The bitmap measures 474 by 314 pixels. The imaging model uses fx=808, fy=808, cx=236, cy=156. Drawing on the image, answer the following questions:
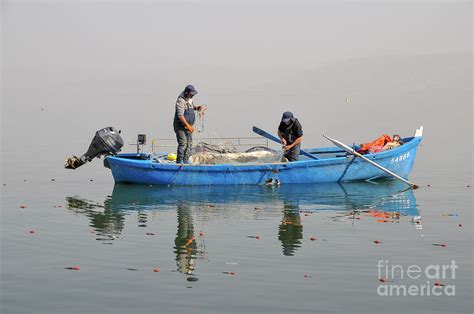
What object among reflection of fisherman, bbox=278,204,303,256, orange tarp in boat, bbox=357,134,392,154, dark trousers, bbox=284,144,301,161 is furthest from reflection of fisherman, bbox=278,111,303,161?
reflection of fisherman, bbox=278,204,303,256

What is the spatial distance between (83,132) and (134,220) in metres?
30.3

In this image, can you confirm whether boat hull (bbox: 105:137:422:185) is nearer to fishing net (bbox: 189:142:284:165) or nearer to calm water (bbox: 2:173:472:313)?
calm water (bbox: 2:173:472:313)

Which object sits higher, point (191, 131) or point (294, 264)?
point (191, 131)

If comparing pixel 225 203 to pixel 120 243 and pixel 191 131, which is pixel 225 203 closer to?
pixel 191 131

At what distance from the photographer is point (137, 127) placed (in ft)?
160

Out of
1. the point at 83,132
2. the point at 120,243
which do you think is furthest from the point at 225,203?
the point at 83,132

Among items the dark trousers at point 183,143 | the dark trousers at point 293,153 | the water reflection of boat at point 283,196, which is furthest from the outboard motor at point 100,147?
the dark trousers at point 293,153

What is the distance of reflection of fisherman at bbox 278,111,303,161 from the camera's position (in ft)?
66.0

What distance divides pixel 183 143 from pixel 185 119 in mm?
674

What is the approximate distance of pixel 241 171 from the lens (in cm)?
2022

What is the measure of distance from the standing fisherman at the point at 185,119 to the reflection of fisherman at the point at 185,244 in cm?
326

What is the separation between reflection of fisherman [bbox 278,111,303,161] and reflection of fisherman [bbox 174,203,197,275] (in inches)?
164

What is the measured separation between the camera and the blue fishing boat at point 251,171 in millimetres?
20156

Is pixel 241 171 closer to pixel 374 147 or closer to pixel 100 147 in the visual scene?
pixel 100 147
